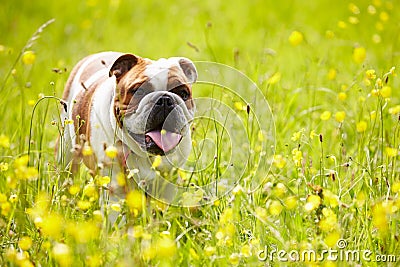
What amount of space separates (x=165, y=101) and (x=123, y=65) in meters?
0.30

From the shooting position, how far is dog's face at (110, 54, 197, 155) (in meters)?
2.77

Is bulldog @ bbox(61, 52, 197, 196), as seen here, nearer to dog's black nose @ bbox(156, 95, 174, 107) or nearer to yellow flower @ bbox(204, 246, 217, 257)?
dog's black nose @ bbox(156, 95, 174, 107)

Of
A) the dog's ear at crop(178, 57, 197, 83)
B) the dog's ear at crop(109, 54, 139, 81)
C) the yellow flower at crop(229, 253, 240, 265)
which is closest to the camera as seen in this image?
the yellow flower at crop(229, 253, 240, 265)

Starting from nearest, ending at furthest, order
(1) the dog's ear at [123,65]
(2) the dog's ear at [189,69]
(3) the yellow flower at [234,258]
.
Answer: (3) the yellow flower at [234,258] → (1) the dog's ear at [123,65] → (2) the dog's ear at [189,69]

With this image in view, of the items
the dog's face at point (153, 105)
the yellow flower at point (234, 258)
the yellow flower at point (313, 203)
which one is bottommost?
the yellow flower at point (234, 258)

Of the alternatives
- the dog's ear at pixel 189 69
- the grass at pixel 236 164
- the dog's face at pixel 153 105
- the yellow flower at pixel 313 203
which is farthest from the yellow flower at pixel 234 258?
the dog's ear at pixel 189 69

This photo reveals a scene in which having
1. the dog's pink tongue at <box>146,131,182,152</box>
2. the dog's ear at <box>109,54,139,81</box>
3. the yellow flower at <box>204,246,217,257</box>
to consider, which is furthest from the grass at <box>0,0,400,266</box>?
the dog's ear at <box>109,54,139,81</box>

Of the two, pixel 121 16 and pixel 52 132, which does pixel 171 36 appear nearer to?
pixel 121 16

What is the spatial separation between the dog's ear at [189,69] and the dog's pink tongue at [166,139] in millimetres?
335

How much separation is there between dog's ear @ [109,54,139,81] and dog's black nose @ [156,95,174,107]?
27cm

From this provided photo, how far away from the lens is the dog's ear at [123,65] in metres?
2.87

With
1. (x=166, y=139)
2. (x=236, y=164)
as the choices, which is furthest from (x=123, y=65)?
(x=236, y=164)

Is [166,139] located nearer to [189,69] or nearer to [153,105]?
[153,105]

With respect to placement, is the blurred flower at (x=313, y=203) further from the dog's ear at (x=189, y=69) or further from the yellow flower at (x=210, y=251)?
the dog's ear at (x=189, y=69)
